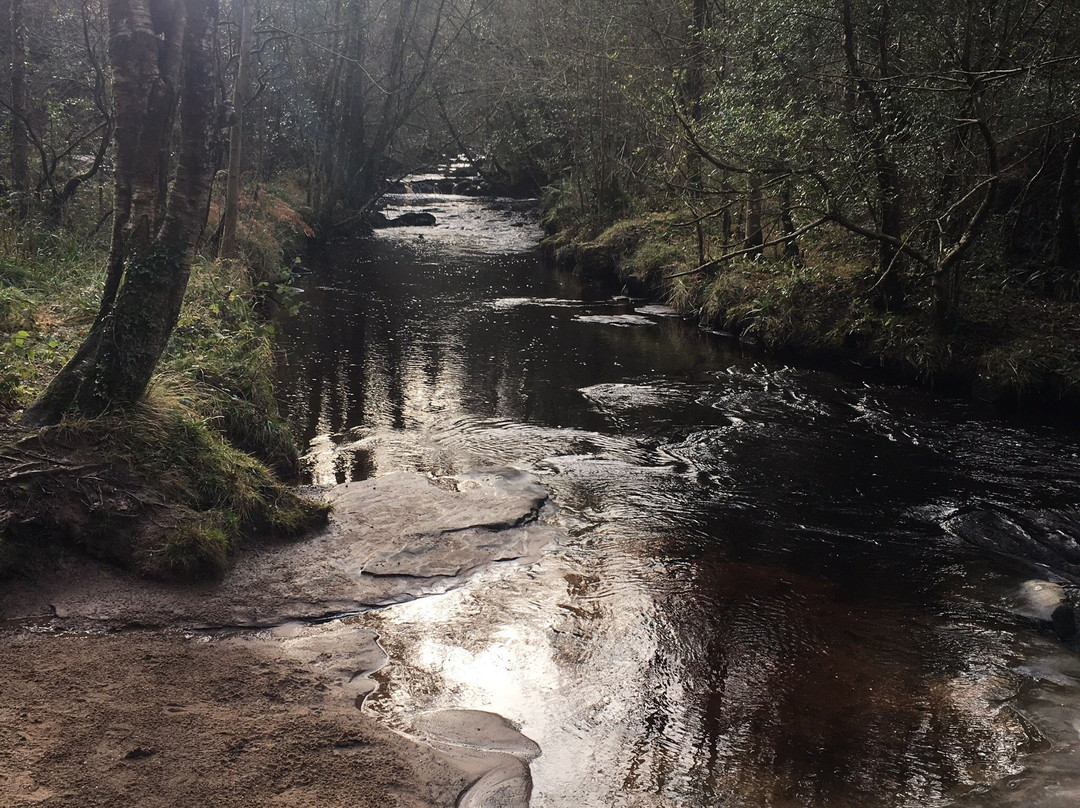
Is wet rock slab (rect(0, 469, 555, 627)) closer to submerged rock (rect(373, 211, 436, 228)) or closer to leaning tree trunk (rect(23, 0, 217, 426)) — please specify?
leaning tree trunk (rect(23, 0, 217, 426))

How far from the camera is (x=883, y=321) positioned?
13.8 meters

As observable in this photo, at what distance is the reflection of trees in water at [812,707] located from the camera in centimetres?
441

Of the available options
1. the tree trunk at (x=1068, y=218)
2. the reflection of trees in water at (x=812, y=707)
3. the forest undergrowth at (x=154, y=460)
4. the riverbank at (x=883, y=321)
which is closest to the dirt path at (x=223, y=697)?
the forest undergrowth at (x=154, y=460)

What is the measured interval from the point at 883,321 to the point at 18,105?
14286mm

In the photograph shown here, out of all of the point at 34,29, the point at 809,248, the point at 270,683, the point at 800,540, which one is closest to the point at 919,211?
the point at 809,248

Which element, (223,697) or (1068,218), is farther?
(1068,218)

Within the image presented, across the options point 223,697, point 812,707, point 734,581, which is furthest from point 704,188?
point 223,697

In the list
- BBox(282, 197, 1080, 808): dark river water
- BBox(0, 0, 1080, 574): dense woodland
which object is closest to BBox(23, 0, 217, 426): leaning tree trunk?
BBox(0, 0, 1080, 574): dense woodland

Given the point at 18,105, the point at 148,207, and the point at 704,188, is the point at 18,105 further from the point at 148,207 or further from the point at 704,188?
the point at 704,188

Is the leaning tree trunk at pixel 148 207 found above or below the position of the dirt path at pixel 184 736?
above

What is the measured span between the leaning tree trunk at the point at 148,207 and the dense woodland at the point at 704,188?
2 centimetres

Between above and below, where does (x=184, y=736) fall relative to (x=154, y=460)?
below

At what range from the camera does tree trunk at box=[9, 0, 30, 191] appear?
532 inches

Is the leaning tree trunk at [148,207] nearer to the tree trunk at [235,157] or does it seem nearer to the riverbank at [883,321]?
the riverbank at [883,321]
